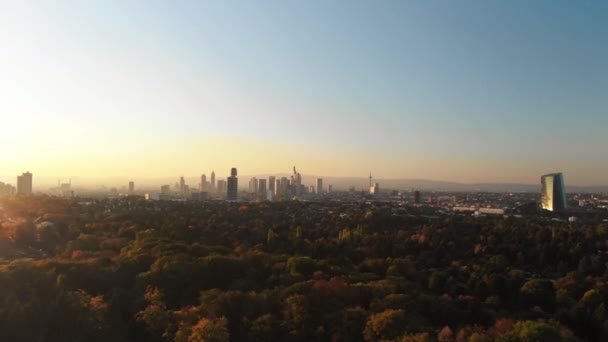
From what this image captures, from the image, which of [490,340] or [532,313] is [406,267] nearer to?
[532,313]

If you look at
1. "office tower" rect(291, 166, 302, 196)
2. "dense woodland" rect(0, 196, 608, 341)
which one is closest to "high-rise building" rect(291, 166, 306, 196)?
"office tower" rect(291, 166, 302, 196)

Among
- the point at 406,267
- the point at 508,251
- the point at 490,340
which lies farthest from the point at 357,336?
the point at 508,251

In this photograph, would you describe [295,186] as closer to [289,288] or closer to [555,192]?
[555,192]

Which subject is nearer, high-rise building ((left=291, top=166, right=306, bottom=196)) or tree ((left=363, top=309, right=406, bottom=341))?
tree ((left=363, top=309, right=406, bottom=341))

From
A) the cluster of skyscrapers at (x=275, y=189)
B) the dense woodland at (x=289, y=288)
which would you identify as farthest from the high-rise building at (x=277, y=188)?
the dense woodland at (x=289, y=288)

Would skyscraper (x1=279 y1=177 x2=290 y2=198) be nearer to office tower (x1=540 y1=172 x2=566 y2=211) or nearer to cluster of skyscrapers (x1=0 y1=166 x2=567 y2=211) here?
cluster of skyscrapers (x1=0 y1=166 x2=567 y2=211)

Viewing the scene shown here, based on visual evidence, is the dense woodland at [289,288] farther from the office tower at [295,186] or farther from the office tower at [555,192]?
the office tower at [295,186]

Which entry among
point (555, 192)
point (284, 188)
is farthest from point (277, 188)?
point (555, 192)

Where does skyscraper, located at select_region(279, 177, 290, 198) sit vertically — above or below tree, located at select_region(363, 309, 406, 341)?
above
